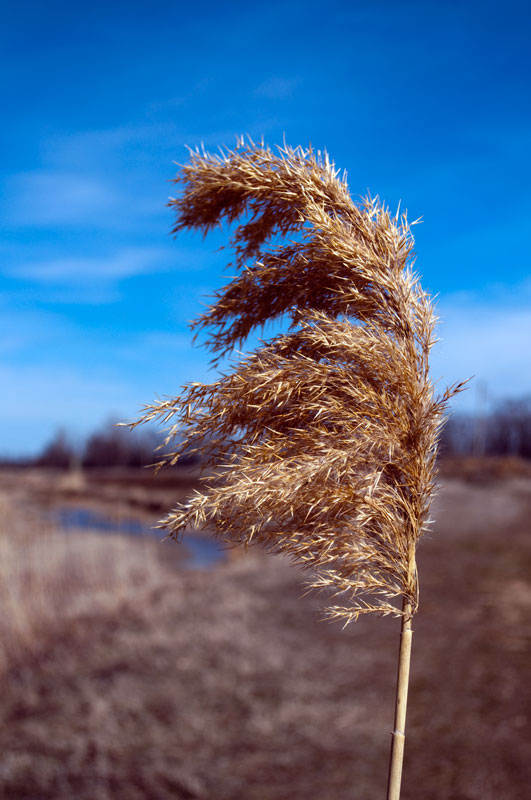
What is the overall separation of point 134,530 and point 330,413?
37900mm

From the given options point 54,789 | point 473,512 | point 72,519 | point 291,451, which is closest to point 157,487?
point 72,519

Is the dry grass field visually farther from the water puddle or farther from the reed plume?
the water puddle

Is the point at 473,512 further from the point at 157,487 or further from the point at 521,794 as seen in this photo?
the point at 157,487

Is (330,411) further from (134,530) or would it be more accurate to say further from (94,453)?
(94,453)

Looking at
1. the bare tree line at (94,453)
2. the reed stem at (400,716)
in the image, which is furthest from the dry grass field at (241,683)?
the bare tree line at (94,453)

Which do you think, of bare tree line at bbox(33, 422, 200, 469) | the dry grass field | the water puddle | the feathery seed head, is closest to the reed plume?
the feathery seed head

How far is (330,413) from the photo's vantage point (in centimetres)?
145

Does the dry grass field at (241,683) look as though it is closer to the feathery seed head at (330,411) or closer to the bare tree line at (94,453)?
the feathery seed head at (330,411)

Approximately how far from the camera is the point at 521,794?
34.0 feet

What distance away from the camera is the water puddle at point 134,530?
104ft

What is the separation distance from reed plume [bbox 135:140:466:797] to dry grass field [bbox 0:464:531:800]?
22.0 feet

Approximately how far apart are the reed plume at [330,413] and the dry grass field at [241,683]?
6.70 meters

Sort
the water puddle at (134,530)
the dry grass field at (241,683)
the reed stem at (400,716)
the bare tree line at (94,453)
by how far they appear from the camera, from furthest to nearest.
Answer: the bare tree line at (94,453), the water puddle at (134,530), the dry grass field at (241,683), the reed stem at (400,716)

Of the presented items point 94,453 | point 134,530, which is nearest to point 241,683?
point 134,530
